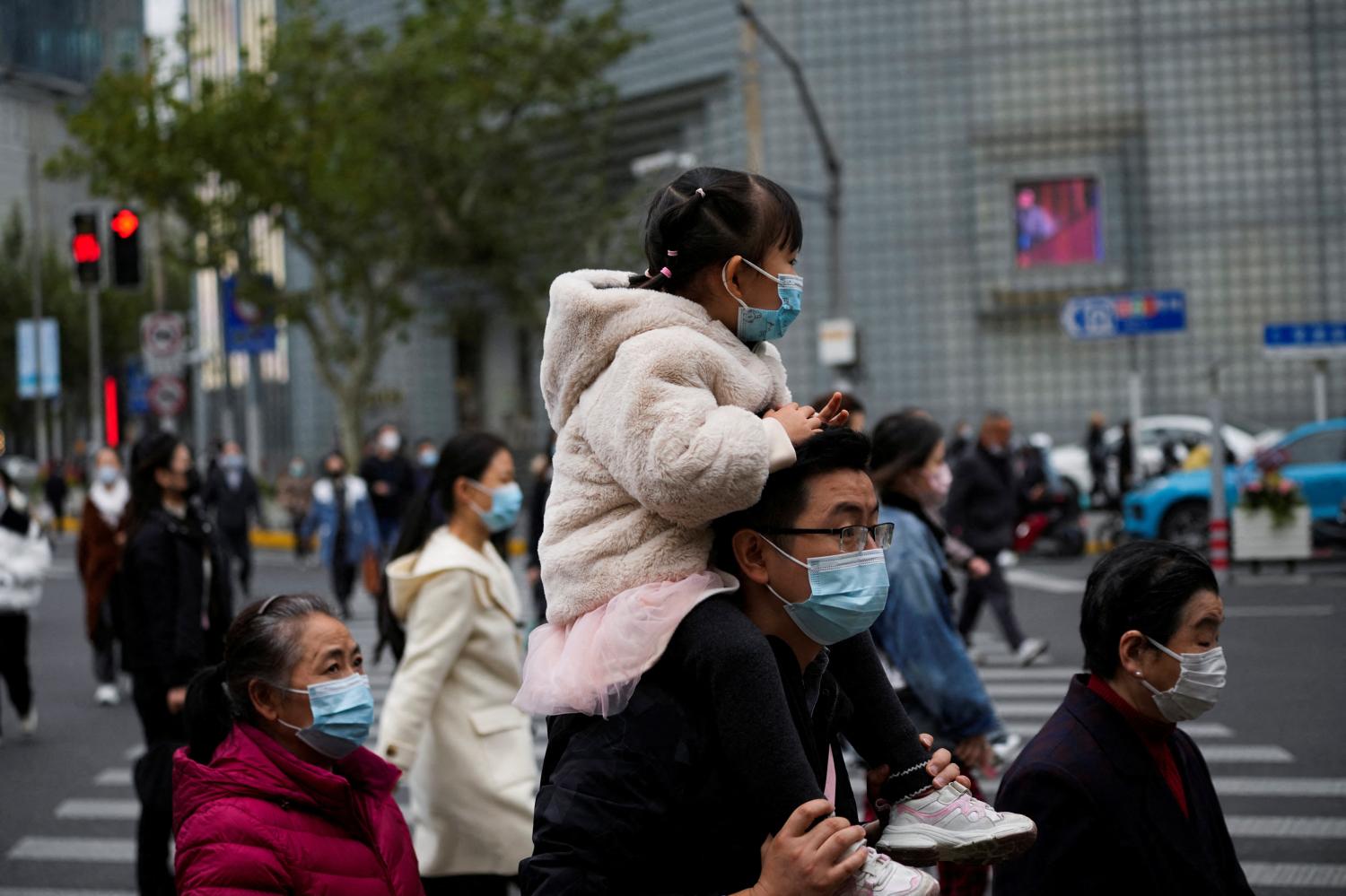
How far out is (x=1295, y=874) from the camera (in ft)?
22.8

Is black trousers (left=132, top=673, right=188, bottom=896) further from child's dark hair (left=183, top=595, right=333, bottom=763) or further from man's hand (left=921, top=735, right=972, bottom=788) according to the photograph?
man's hand (left=921, top=735, right=972, bottom=788)

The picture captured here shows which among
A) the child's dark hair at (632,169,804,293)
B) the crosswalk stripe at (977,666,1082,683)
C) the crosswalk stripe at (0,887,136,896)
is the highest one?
the child's dark hair at (632,169,804,293)

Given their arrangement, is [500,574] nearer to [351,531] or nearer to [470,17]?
[351,531]

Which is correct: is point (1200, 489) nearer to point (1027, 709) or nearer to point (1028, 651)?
point (1028, 651)

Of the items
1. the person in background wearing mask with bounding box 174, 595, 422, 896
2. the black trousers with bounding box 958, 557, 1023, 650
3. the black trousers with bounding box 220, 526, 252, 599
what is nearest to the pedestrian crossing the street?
the black trousers with bounding box 958, 557, 1023, 650

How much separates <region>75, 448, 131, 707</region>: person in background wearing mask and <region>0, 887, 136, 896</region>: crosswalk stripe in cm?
219

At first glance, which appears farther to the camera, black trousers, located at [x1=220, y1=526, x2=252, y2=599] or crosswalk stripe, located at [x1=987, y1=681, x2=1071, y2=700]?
black trousers, located at [x1=220, y1=526, x2=252, y2=599]

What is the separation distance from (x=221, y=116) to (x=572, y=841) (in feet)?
97.6

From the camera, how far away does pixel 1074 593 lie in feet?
59.8

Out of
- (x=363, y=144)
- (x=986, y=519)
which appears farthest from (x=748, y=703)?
(x=363, y=144)

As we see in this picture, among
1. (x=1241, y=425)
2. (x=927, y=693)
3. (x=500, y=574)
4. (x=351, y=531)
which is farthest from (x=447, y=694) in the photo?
(x=1241, y=425)

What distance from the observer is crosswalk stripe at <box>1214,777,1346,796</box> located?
844 cm

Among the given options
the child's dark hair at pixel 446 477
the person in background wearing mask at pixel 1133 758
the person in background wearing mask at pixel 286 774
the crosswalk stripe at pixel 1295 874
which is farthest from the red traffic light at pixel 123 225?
the person in background wearing mask at pixel 1133 758

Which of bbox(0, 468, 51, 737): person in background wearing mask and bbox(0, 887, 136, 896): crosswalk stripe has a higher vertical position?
bbox(0, 468, 51, 737): person in background wearing mask
